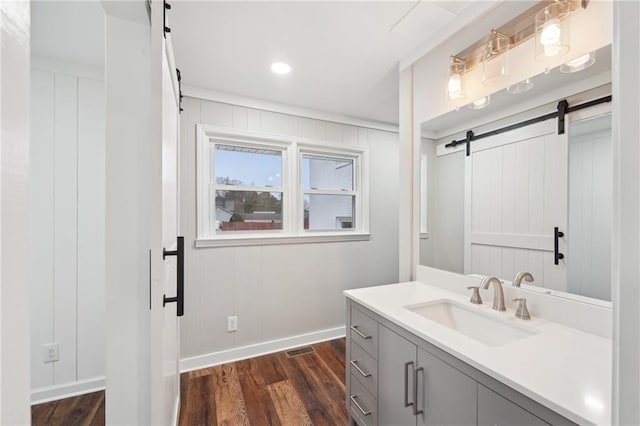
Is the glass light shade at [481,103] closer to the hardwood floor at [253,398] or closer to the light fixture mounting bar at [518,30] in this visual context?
the light fixture mounting bar at [518,30]

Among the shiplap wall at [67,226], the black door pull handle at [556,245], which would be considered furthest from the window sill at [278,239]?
the black door pull handle at [556,245]

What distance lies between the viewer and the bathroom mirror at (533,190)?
3.76ft

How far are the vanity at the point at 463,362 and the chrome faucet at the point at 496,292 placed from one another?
1.3 inches

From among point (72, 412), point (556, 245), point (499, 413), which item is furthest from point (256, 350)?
point (556, 245)

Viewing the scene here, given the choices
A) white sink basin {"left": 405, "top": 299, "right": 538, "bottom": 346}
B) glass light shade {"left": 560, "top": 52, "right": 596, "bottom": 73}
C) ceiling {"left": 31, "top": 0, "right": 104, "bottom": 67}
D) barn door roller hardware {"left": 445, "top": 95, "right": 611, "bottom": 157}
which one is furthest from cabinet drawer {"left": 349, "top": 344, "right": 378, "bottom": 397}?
ceiling {"left": 31, "top": 0, "right": 104, "bottom": 67}

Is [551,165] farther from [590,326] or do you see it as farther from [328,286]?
[328,286]

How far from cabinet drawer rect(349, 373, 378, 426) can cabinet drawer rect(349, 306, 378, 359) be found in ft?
0.76

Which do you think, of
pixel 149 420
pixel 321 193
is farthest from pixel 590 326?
pixel 321 193

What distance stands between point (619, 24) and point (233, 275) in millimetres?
2675

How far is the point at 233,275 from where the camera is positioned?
2.65 metres

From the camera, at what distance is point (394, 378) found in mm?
1387

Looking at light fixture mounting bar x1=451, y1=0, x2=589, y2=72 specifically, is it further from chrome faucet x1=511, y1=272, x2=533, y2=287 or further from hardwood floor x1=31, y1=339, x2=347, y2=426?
hardwood floor x1=31, y1=339, x2=347, y2=426

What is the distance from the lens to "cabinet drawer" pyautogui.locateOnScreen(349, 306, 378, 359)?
1.54 m

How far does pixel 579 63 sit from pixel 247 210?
2.47 m
